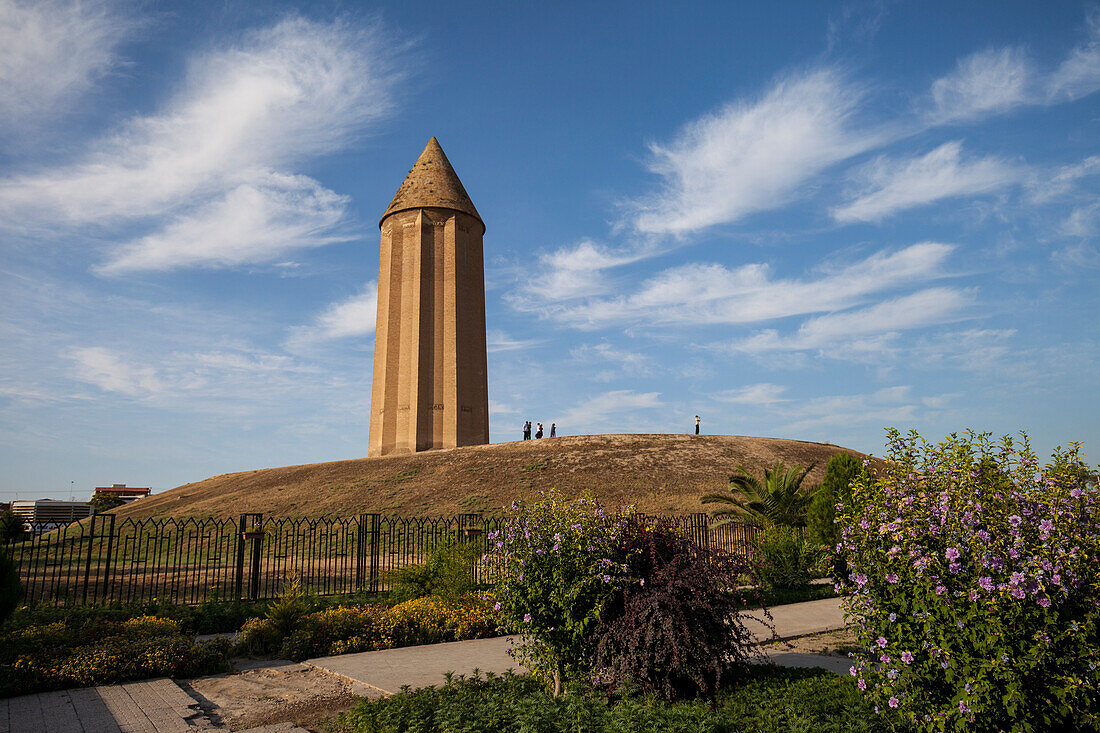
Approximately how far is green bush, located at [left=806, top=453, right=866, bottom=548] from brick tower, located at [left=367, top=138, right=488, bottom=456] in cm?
3049

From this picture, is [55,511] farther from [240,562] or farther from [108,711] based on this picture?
[108,711]

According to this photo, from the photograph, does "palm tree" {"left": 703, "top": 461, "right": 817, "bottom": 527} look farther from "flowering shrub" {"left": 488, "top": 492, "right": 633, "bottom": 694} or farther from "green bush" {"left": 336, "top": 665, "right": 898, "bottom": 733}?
Answer: "flowering shrub" {"left": 488, "top": 492, "right": 633, "bottom": 694}

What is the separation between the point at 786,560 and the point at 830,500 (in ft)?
12.9

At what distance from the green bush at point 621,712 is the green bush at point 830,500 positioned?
12.6m

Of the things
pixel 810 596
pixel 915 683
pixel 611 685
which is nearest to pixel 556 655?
pixel 611 685

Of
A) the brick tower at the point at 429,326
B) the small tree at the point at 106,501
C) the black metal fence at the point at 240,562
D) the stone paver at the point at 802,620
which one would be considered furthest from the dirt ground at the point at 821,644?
the small tree at the point at 106,501

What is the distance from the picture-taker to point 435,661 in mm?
8156

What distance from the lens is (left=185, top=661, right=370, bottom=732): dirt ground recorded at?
20.1 ft

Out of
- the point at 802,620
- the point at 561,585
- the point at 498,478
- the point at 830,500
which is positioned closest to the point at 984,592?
the point at 561,585

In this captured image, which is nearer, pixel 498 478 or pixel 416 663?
pixel 416 663

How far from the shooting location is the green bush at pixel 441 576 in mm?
10930

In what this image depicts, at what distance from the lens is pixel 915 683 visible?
4.48 metres

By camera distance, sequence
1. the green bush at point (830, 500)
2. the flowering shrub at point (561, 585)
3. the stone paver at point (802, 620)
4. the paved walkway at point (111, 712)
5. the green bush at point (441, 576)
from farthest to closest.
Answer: the green bush at point (830, 500) < the green bush at point (441, 576) < the stone paver at point (802, 620) < the flowering shrub at point (561, 585) < the paved walkway at point (111, 712)

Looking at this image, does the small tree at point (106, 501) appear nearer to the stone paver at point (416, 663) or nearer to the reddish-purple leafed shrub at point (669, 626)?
the stone paver at point (416, 663)
